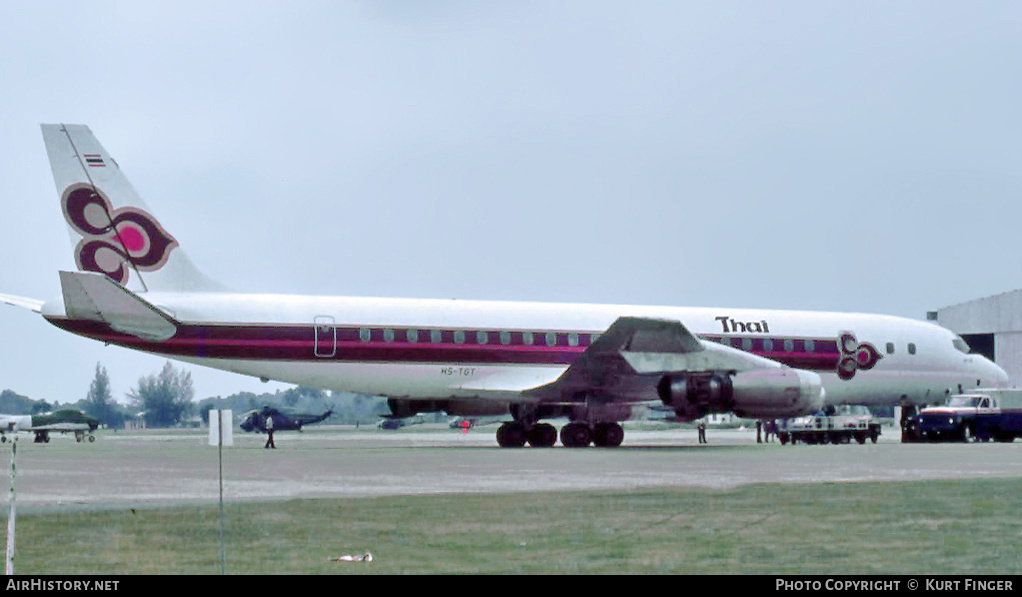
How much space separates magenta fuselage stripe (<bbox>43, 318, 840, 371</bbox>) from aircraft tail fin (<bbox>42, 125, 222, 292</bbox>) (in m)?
2.09

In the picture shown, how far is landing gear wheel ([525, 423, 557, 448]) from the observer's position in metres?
36.6

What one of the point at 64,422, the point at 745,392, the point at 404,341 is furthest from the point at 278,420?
the point at 745,392

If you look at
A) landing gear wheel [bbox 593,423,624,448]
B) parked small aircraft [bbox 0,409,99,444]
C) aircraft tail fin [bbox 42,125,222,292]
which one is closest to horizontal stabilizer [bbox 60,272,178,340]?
aircraft tail fin [bbox 42,125,222,292]

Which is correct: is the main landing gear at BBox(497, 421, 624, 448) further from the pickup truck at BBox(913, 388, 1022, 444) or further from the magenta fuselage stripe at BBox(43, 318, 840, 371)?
the pickup truck at BBox(913, 388, 1022, 444)

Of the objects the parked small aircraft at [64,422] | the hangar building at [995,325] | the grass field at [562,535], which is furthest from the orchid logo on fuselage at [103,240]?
the hangar building at [995,325]

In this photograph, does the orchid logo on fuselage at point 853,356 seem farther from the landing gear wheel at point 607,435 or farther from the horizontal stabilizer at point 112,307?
the horizontal stabilizer at point 112,307

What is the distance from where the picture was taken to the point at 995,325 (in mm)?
75062

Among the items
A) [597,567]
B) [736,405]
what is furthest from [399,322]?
[597,567]

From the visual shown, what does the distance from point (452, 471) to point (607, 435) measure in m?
12.0

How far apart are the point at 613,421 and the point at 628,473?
12535 mm

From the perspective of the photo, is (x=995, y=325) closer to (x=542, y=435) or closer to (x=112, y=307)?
(x=542, y=435)

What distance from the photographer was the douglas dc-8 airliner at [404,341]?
3241cm

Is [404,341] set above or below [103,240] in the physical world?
below
